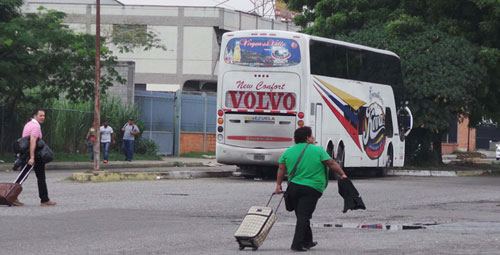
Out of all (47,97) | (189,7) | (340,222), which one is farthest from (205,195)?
(189,7)

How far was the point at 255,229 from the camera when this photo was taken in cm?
1045

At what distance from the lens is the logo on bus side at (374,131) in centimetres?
2934

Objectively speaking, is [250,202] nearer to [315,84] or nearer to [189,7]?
[315,84]

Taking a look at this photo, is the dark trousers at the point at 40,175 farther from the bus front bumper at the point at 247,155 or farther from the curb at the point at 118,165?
Answer: the curb at the point at 118,165

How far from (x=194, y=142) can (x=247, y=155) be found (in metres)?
20.2

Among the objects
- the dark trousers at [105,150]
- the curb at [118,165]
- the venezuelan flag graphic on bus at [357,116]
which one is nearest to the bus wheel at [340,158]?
the venezuelan flag graphic on bus at [357,116]

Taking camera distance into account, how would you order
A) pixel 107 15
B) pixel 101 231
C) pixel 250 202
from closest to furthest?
1. pixel 101 231
2. pixel 250 202
3. pixel 107 15

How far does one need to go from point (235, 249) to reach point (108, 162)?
81.0ft

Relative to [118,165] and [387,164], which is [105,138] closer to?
[118,165]

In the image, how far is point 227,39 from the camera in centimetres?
2570

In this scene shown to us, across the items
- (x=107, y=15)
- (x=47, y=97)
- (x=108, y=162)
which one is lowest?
(x=108, y=162)

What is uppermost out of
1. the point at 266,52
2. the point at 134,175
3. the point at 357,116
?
the point at 266,52

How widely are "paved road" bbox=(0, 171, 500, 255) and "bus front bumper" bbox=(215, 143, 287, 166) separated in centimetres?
232

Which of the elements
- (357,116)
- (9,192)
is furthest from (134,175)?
(9,192)
